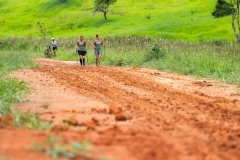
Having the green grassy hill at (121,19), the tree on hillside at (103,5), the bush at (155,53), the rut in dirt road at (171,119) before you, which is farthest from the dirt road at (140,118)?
the tree on hillside at (103,5)

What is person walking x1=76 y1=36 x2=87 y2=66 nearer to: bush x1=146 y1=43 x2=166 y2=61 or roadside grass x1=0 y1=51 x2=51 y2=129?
bush x1=146 y1=43 x2=166 y2=61

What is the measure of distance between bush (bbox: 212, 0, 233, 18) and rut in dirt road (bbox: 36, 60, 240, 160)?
127 ft

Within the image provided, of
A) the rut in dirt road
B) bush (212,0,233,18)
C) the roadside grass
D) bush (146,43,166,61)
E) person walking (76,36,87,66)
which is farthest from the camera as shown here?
bush (212,0,233,18)

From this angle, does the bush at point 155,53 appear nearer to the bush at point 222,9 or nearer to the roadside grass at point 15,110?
the roadside grass at point 15,110

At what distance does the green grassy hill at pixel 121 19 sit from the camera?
2040 inches

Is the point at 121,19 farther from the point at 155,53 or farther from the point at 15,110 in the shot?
the point at 15,110

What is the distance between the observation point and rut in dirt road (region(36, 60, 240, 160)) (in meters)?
5.61

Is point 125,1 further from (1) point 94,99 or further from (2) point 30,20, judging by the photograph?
(1) point 94,99

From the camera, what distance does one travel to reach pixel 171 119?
7859 mm

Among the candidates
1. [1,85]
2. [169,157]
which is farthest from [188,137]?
[1,85]

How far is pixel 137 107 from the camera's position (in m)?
9.26

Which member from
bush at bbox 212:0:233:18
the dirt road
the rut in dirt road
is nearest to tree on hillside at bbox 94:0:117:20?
bush at bbox 212:0:233:18

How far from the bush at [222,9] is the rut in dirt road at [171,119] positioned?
38.7m

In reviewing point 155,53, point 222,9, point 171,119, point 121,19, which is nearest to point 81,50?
point 155,53
